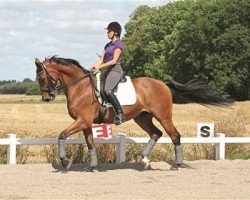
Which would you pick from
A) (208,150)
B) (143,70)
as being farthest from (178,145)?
(143,70)

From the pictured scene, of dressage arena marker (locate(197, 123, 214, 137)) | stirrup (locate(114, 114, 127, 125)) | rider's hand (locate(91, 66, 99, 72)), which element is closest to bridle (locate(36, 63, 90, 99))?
rider's hand (locate(91, 66, 99, 72))

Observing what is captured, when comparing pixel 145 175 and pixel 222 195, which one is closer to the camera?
pixel 222 195

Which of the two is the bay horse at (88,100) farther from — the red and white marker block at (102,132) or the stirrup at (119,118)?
the red and white marker block at (102,132)

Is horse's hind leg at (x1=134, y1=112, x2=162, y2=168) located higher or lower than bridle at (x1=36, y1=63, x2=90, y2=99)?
lower

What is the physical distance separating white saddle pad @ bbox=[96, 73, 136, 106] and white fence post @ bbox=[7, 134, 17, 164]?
2.17 meters

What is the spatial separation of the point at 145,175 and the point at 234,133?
15.2 ft

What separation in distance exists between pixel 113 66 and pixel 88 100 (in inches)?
32.1

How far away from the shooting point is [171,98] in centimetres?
1193

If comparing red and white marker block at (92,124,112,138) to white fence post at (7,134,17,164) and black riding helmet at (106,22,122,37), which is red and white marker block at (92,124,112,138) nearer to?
white fence post at (7,134,17,164)

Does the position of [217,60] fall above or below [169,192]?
above

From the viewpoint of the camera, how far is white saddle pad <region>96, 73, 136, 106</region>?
11312 millimetres

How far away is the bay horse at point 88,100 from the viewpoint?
11.0 meters

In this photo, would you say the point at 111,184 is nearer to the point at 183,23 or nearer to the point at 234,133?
the point at 234,133

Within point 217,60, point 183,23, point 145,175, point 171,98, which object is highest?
point 183,23
